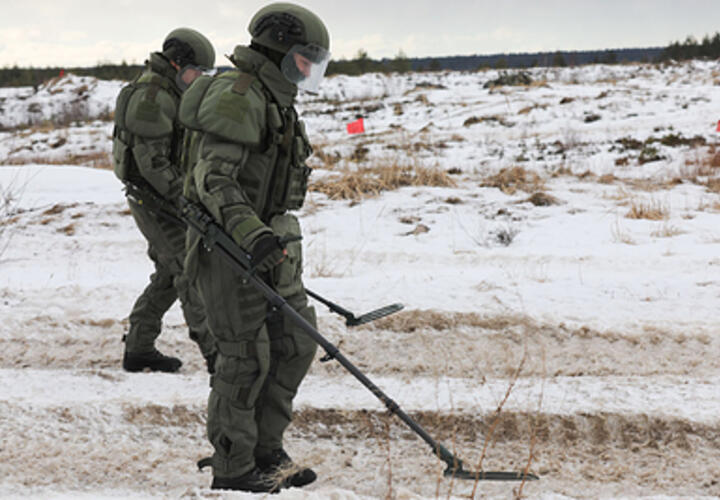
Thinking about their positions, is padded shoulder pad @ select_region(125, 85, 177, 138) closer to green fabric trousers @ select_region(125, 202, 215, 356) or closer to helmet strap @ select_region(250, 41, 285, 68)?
green fabric trousers @ select_region(125, 202, 215, 356)

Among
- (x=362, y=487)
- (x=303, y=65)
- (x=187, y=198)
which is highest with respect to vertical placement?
(x=303, y=65)

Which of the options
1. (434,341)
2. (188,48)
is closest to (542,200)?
(434,341)

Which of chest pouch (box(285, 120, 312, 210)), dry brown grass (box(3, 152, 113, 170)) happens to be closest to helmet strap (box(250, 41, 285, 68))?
chest pouch (box(285, 120, 312, 210))

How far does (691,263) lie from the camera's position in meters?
5.34

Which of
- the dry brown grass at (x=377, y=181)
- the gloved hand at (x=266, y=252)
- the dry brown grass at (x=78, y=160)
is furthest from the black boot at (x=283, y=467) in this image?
the dry brown grass at (x=78, y=160)

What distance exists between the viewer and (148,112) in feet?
11.7

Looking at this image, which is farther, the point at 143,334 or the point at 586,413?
the point at 143,334

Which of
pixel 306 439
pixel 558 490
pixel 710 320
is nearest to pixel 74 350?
pixel 306 439

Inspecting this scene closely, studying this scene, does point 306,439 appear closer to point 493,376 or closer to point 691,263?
point 493,376

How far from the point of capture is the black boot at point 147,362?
4.07 metres

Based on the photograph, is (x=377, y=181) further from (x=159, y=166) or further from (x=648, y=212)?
(x=159, y=166)

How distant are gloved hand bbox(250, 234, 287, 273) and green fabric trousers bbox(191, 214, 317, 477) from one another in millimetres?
295

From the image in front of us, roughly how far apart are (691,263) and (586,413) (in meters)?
2.74

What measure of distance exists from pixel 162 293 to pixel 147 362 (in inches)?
19.2
